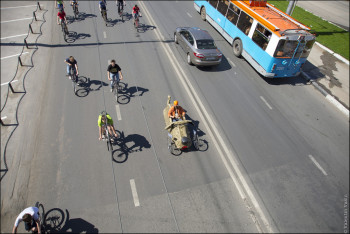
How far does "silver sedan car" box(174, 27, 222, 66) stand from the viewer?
13.6 meters

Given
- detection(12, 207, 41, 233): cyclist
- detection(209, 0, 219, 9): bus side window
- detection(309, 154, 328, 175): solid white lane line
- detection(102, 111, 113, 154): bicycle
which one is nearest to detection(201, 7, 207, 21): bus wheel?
detection(209, 0, 219, 9): bus side window

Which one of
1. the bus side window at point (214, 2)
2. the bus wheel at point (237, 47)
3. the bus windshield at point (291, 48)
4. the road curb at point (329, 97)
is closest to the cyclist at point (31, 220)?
the bus windshield at point (291, 48)

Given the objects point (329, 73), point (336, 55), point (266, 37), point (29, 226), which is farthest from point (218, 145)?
point (336, 55)

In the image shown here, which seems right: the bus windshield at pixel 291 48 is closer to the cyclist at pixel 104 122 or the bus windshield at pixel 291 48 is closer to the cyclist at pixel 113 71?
the cyclist at pixel 113 71

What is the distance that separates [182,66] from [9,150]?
1001 cm

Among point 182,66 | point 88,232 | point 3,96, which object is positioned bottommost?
point 3,96

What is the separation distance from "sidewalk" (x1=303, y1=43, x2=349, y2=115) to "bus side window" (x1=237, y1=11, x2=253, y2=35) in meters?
4.74

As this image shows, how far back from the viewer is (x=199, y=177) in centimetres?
852

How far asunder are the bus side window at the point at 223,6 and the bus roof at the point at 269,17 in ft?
3.12

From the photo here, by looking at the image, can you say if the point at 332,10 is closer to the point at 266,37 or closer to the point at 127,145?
the point at 266,37

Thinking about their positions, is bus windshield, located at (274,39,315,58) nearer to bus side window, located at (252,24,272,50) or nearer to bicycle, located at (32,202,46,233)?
bus side window, located at (252,24,272,50)

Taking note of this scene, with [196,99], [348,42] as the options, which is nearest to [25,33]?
[196,99]

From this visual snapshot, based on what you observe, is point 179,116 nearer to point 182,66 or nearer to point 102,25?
point 182,66

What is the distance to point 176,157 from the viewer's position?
9.15m
